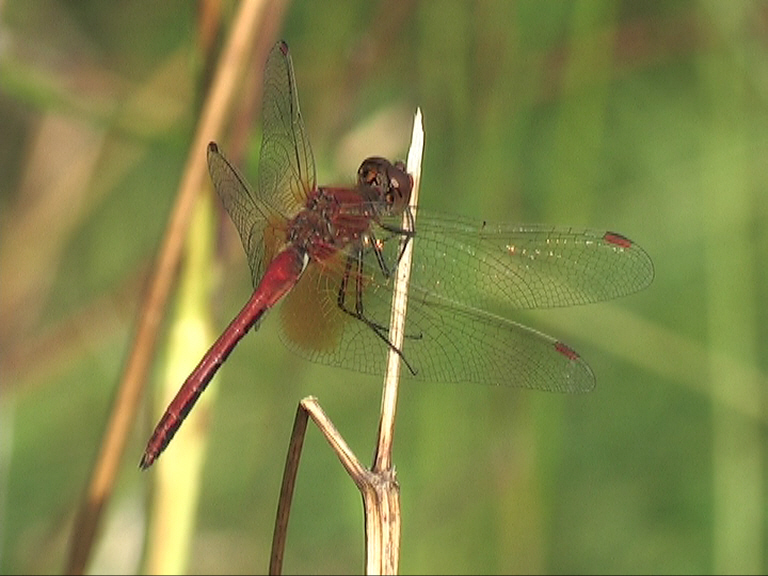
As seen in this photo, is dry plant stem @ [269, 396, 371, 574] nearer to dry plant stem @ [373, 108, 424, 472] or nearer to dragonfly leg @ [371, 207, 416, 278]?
Answer: dry plant stem @ [373, 108, 424, 472]

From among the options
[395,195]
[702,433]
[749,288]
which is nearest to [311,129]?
[395,195]

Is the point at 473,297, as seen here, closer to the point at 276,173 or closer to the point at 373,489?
the point at 276,173

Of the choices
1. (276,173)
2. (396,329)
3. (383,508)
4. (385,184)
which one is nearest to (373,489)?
(383,508)

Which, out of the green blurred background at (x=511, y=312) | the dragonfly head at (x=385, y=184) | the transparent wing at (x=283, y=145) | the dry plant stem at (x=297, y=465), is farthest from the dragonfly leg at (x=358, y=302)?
the green blurred background at (x=511, y=312)

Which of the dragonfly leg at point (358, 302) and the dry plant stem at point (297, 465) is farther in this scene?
the dragonfly leg at point (358, 302)

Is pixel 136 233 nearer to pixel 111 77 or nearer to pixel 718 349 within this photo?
pixel 111 77

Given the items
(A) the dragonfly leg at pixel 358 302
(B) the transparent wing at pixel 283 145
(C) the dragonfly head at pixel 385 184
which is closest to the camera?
(A) the dragonfly leg at pixel 358 302

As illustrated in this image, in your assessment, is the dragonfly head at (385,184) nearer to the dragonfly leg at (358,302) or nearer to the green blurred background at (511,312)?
the dragonfly leg at (358,302)
